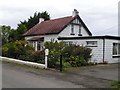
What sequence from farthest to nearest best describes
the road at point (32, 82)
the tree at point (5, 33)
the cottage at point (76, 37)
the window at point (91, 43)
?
the tree at point (5, 33) → the window at point (91, 43) → the cottage at point (76, 37) → the road at point (32, 82)

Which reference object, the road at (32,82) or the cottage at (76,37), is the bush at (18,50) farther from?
the road at (32,82)

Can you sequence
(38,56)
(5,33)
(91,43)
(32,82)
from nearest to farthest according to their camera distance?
(32,82)
(38,56)
(91,43)
(5,33)

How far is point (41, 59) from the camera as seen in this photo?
2328cm

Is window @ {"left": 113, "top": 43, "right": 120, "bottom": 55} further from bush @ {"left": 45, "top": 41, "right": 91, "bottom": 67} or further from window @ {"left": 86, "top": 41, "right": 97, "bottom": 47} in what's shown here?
bush @ {"left": 45, "top": 41, "right": 91, "bottom": 67}

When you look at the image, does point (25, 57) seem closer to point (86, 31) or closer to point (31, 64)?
point (31, 64)

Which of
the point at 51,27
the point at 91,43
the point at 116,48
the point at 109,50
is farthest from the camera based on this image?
the point at 51,27

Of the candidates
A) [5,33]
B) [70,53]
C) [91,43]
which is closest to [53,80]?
[70,53]

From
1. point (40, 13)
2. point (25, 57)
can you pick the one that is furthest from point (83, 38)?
point (40, 13)

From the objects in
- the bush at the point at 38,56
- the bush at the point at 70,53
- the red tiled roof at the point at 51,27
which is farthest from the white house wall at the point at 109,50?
the red tiled roof at the point at 51,27

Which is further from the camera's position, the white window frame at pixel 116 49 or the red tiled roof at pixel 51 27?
the red tiled roof at pixel 51 27

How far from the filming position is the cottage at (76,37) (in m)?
27.2

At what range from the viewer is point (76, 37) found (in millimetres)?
29250

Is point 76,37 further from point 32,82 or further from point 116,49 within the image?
point 32,82

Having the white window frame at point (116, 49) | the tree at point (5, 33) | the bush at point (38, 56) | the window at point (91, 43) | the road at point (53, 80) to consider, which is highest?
the tree at point (5, 33)
